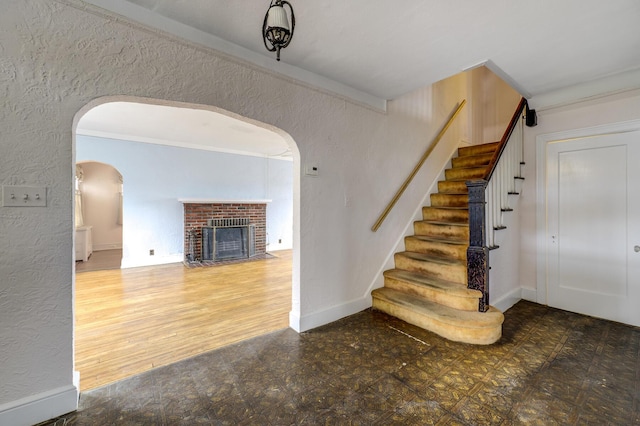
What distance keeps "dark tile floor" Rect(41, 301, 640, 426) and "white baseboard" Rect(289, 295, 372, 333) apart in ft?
0.37

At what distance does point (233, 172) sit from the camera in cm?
646

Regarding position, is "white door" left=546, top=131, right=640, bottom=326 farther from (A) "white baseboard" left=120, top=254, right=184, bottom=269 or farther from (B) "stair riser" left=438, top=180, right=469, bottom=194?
(A) "white baseboard" left=120, top=254, right=184, bottom=269

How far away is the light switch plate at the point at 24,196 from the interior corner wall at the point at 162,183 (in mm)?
4278

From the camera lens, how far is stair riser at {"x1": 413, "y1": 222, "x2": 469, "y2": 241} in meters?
3.28

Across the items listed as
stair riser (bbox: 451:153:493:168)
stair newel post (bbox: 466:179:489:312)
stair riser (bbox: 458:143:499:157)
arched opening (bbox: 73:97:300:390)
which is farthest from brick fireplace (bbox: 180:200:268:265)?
stair newel post (bbox: 466:179:489:312)

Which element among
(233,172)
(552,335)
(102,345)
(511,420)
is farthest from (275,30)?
(233,172)

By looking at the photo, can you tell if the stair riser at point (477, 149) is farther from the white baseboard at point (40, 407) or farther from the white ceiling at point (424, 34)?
the white baseboard at point (40, 407)

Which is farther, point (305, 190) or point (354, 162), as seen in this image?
point (354, 162)

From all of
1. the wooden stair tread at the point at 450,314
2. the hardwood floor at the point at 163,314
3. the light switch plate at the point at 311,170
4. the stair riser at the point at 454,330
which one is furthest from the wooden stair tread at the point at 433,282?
the light switch plate at the point at 311,170

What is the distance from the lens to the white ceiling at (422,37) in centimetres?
175

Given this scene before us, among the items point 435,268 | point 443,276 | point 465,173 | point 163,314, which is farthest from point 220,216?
point 465,173

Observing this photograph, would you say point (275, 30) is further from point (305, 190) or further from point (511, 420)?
point (511, 420)

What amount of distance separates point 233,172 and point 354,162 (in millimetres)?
4260

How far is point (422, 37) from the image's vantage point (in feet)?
6.73
